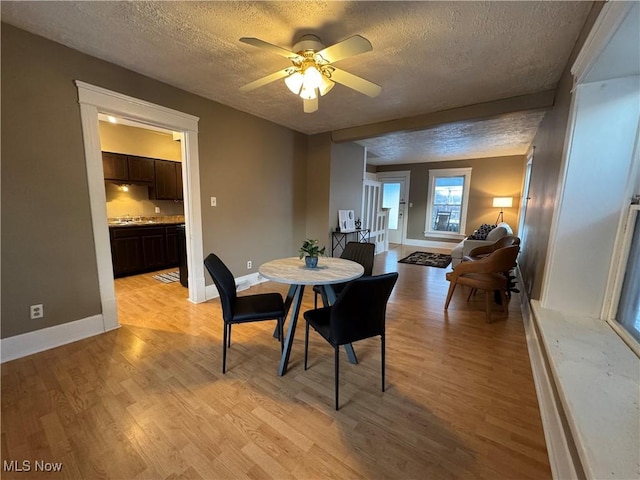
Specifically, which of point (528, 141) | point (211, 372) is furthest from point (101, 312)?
point (528, 141)

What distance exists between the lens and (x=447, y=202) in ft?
24.3

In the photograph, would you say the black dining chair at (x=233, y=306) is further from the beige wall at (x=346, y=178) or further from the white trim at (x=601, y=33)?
the beige wall at (x=346, y=178)

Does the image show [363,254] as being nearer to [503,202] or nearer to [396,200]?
[503,202]

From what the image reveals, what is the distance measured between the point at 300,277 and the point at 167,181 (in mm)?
4359

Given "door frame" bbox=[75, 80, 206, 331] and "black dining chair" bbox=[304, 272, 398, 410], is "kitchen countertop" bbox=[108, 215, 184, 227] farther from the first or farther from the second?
"black dining chair" bbox=[304, 272, 398, 410]

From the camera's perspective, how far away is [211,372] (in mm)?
1962

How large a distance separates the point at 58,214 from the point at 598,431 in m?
3.55

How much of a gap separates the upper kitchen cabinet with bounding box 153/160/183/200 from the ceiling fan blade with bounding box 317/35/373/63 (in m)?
4.32

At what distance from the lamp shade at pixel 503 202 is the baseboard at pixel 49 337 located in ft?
24.6

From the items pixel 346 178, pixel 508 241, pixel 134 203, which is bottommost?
pixel 508 241

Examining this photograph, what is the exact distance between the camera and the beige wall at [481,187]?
20.9ft

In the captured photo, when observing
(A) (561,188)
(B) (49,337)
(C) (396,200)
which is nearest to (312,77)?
(A) (561,188)

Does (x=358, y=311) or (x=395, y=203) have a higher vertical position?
(x=395, y=203)

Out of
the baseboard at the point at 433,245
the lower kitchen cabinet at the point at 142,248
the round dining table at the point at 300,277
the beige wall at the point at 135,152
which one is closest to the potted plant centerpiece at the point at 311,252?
the round dining table at the point at 300,277
